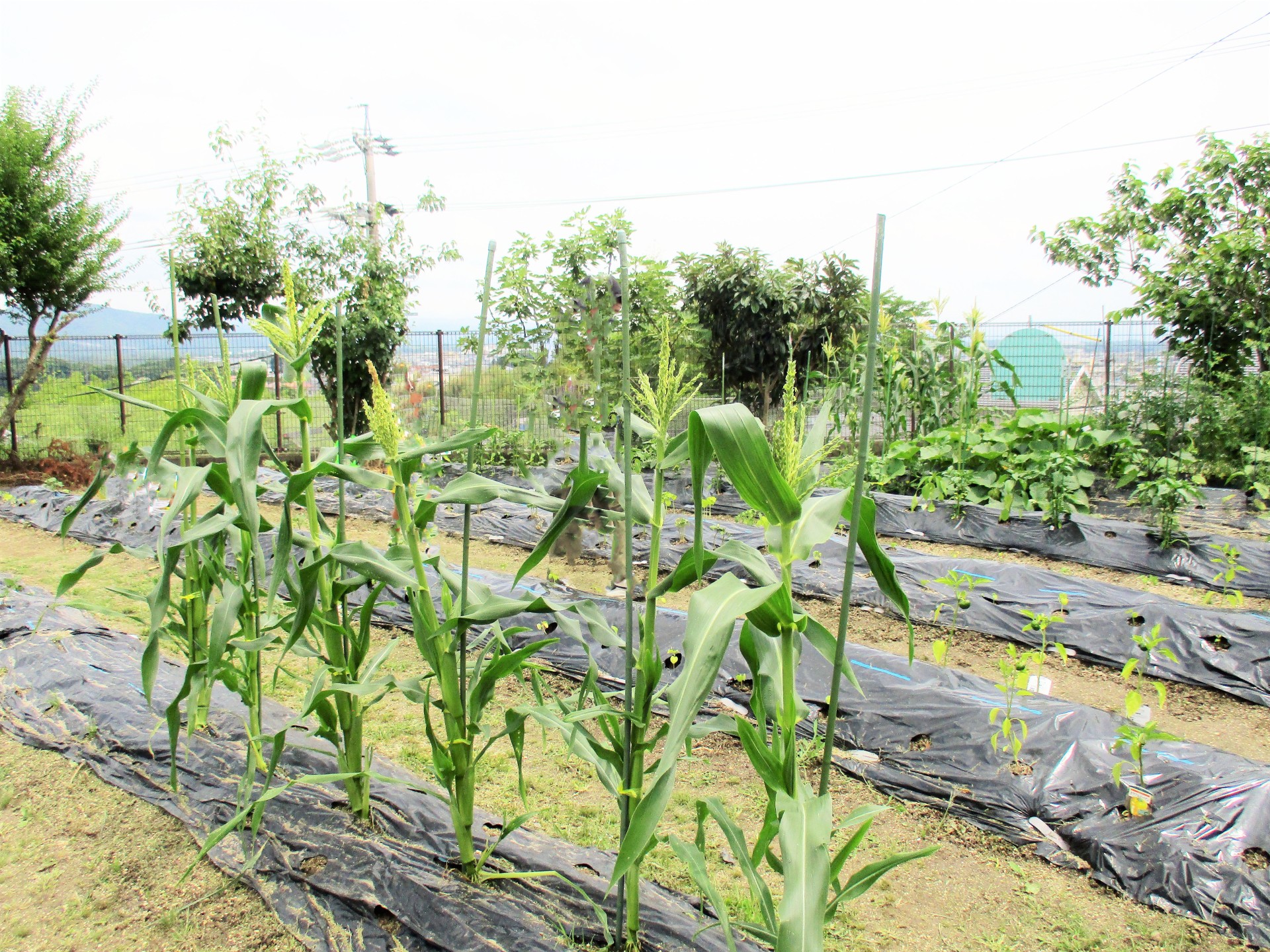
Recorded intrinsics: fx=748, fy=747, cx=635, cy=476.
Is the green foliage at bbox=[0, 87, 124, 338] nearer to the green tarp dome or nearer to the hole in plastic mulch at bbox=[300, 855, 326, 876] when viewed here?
the hole in plastic mulch at bbox=[300, 855, 326, 876]

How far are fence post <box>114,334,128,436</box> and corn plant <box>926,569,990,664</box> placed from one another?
1090cm

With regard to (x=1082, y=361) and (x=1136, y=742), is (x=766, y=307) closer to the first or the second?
(x=1082, y=361)

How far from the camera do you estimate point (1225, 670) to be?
325 cm

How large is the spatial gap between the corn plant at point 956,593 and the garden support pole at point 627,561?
2.02m

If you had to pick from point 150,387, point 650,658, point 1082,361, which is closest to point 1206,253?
point 1082,361

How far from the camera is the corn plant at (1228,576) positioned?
3801 mm

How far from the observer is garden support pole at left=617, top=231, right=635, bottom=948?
48.3 inches

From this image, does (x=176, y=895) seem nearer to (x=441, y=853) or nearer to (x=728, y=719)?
(x=441, y=853)

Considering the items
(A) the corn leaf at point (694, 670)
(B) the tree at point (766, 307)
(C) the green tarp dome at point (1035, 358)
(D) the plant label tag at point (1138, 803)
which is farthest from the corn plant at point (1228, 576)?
(C) the green tarp dome at point (1035, 358)

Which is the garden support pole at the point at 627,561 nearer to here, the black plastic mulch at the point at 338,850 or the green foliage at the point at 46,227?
the black plastic mulch at the point at 338,850

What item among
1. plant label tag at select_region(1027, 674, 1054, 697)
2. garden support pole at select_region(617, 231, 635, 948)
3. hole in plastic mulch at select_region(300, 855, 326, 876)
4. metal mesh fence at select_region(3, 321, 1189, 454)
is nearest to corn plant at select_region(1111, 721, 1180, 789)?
plant label tag at select_region(1027, 674, 1054, 697)

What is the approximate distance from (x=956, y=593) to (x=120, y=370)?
11377mm

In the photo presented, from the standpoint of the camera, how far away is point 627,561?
4.19ft

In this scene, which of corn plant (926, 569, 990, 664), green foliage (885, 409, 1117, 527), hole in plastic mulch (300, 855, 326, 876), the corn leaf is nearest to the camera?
the corn leaf
